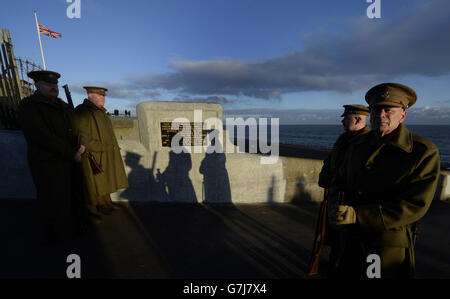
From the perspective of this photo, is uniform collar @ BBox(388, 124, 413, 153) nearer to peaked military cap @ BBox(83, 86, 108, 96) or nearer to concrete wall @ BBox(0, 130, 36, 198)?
peaked military cap @ BBox(83, 86, 108, 96)

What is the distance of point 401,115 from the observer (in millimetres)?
1674

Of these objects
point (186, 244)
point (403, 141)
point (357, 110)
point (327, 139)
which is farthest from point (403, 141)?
point (327, 139)

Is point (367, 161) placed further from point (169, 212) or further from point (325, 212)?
point (169, 212)

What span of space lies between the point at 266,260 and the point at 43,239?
323 cm

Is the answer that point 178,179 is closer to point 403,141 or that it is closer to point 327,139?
point 403,141

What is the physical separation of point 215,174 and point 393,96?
3.65 meters

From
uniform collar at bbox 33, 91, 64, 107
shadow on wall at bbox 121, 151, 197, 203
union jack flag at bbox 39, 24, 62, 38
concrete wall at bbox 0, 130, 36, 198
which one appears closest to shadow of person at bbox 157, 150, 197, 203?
shadow on wall at bbox 121, 151, 197, 203

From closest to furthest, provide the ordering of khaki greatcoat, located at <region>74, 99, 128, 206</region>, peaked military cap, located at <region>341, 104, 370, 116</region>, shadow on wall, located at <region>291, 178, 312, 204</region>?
peaked military cap, located at <region>341, 104, 370, 116</region> → khaki greatcoat, located at <region>74, 99, 128, 206</region> → shadow on wall, located at <region>291, 178, 312, 204</region>

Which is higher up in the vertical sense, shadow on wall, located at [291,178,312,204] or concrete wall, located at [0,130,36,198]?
concrete wall, located at [0,130,36,198]

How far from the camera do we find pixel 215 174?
4789 mm

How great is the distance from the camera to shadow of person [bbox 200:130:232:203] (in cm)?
473

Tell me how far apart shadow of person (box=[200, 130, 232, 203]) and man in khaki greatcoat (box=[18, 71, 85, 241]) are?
7.84ft
